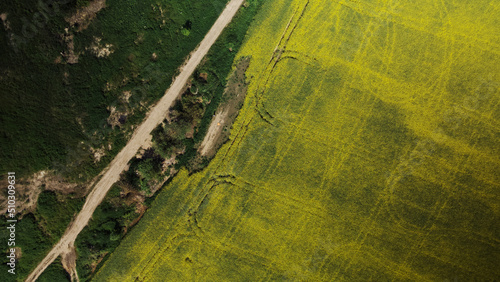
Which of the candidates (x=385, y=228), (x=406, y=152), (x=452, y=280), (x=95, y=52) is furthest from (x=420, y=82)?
(x=95, y=52)

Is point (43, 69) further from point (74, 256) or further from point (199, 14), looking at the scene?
point (74, 256)

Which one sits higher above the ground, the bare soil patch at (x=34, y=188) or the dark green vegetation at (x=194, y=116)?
the dark green vegetation at (x=194, y=116)

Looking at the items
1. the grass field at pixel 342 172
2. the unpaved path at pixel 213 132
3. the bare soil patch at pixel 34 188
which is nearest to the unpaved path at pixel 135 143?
the bare soil patch at pixel 34 188

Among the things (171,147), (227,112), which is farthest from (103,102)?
(227,112)

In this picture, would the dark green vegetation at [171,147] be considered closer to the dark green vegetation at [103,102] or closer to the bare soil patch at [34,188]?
the dark green vegetation at [103,102]

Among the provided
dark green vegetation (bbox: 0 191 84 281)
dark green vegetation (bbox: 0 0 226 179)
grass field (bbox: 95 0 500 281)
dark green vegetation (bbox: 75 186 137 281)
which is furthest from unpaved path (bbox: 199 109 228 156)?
dark green vegetation (bbox: 0 191 84 281)

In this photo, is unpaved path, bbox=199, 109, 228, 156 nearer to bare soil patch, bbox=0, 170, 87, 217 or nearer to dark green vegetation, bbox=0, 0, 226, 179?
dark green vegetation, bbox=0, 0, 226, 179
